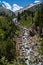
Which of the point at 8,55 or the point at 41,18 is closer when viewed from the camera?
the point at 8,55

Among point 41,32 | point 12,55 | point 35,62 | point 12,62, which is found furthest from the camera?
point 41,32

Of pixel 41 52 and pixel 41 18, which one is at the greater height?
pixel 41 18

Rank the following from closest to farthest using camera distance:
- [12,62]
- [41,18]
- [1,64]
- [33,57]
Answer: [1,64] → [12,62] → [33,57] → [41,18]

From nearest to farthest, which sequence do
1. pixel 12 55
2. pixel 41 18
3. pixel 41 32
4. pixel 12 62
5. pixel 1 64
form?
pixel 1 64 < pixel 12 62 < pixel 12 55 < pixel 41 32 < pixel 41 18

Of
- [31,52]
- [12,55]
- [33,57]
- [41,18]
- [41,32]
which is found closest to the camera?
[12,55]

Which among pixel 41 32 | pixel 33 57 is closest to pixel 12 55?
pixel 33 57

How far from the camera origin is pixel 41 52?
1748 inches

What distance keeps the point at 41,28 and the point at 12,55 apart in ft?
111

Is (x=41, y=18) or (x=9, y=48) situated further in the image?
(x=41, y=18)

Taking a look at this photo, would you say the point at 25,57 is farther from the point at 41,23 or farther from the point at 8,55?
the point at 41,23

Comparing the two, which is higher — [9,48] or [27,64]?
[9,48]

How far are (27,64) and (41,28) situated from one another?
33.0m

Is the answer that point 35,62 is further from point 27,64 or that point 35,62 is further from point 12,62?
point 12,62

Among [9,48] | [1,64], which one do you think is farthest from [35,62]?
[1,64]
